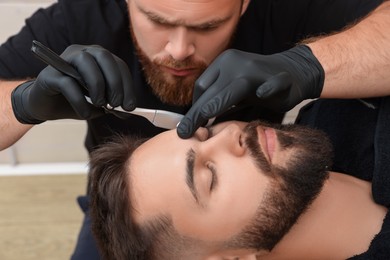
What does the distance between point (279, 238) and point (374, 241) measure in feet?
0.68

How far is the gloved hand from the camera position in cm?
92

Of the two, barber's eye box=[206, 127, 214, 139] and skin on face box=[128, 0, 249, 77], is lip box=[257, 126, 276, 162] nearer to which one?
barber's eye box=[206, 127, 214, 139]

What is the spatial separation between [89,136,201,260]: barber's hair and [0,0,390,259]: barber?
0.40ft

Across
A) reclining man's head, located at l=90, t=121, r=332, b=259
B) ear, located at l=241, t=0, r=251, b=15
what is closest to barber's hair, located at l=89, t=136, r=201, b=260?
reclining man's head, located at l=90, t=121, r=332, b=259

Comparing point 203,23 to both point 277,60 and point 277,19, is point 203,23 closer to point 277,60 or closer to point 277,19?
point 277,60

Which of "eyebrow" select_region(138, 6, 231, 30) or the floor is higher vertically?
"eyebrow" select_region(138, 6, 231, 30)

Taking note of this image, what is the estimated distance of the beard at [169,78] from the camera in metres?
1.18

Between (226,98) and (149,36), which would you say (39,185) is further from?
(226,98)

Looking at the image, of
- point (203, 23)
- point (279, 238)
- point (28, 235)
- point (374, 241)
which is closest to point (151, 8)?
point (203, 23)

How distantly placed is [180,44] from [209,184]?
351 mm

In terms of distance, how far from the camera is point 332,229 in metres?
1.03

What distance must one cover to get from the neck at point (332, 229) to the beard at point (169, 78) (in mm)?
424

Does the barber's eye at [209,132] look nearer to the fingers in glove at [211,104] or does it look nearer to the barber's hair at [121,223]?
the fingers in glove at [211,104]

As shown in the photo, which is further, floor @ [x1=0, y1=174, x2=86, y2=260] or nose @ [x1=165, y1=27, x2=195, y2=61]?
floor @ [x1=0, y1=174, x2=86, y2=260]
